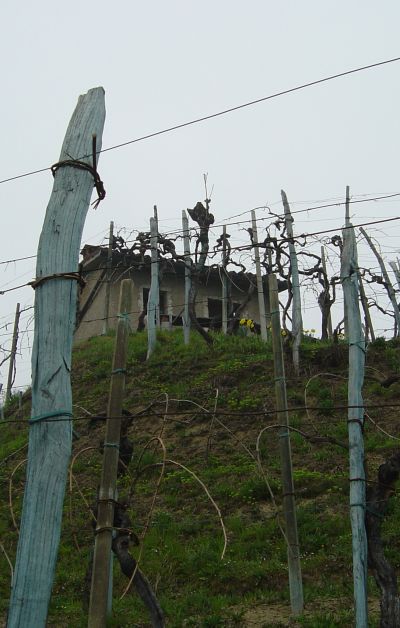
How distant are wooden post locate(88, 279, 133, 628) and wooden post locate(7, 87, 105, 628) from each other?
58.9 inches

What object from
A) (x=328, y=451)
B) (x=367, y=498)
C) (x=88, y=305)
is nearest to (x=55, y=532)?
(x=367, y=498)

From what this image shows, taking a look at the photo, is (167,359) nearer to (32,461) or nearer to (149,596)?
(149,596)

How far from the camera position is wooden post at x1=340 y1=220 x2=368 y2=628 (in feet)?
24.0

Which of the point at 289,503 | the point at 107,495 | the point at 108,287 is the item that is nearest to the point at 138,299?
the point at 108,287

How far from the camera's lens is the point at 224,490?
13859 millimetres

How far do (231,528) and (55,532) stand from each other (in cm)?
801

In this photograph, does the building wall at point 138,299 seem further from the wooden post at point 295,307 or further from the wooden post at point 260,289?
the wooden post at point 295,307

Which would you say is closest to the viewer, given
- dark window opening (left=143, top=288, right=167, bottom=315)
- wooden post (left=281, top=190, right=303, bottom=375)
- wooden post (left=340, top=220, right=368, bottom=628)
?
wooden post (left=340, top=220, right=368, bottom=628)

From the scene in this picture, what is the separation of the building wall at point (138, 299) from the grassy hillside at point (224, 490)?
5384 mm

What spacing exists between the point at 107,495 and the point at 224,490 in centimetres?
731

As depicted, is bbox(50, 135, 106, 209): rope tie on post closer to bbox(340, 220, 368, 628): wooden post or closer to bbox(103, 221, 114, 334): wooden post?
bbox(340, 220, 368, 628): wooden post

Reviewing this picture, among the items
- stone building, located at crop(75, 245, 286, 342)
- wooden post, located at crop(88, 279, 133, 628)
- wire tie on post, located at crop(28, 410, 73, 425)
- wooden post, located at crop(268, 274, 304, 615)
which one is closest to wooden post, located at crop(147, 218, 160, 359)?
stone building, located at crop(75, 245, 286, 342)

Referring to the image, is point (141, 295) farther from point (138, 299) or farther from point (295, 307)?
point (295, 307)

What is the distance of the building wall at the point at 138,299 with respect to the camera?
2731 cm
